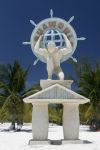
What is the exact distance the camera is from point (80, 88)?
32.3m

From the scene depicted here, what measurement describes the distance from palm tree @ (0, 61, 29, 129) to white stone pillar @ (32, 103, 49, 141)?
14.4 metres

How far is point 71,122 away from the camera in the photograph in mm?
17109

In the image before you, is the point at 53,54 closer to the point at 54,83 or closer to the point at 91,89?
the point at 54,83

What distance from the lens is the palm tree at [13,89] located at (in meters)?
31.7

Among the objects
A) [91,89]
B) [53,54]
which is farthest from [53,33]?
[91,89]

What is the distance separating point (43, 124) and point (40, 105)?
2.77 ft

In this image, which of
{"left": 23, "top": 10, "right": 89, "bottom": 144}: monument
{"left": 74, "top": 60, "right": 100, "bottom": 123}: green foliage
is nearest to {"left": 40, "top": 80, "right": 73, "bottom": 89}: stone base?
{"left": 23, "top": 10, "right": 89, "bottom": 144}: monument

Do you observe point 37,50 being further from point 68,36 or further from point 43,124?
point 43,124

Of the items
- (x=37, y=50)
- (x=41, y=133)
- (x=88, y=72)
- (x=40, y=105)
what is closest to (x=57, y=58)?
(x=37, y=50)

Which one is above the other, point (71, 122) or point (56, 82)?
point (56, 82)

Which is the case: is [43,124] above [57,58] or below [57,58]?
below

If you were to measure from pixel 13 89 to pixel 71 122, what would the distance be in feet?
50.6

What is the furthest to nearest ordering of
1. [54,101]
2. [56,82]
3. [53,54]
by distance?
[53,54]
[56,82]
[54,101]

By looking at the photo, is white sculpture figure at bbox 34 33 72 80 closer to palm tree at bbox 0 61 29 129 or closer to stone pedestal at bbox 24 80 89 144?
stone pedestal at bbox 24 80 89 144
